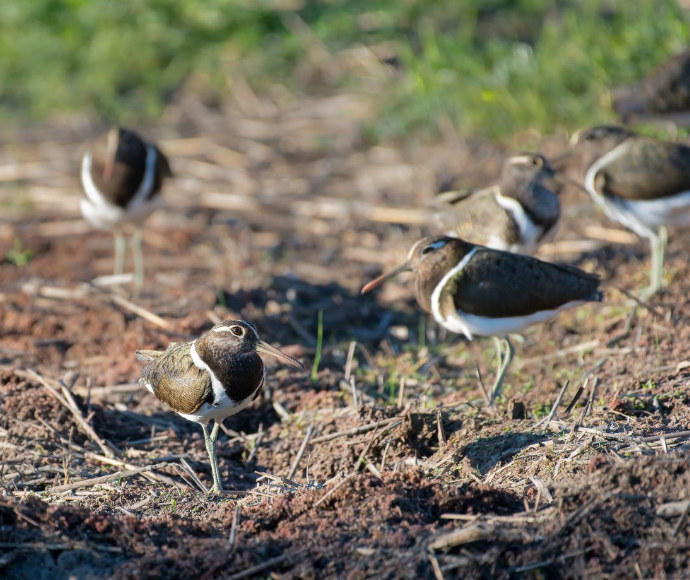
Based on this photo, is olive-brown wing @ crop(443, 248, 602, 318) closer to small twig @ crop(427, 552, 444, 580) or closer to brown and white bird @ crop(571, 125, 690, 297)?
brown and white bird @ crop(571, 125, 690, 297)

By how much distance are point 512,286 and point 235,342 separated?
1.62 meters

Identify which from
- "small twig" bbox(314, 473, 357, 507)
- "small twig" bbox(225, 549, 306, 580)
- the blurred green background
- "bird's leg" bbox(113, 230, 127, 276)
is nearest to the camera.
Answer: "small twig" bbox(225, 549, 306, 580)

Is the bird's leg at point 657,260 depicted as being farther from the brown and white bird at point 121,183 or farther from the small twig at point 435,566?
the brown and white bird at point 121,183

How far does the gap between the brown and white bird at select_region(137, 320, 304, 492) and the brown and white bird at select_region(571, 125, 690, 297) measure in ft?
9.72

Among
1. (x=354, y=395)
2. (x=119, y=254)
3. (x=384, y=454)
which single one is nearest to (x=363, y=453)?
(x=384, y=454)

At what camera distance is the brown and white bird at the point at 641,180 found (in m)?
6.64

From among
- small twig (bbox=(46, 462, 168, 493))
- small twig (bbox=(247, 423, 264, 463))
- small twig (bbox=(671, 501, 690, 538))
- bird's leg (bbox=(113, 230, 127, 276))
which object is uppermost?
small twig (bbox=(671, 501, 690, 538))

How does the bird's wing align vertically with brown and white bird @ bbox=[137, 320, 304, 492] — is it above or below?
below

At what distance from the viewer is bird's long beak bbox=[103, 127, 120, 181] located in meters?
8.11

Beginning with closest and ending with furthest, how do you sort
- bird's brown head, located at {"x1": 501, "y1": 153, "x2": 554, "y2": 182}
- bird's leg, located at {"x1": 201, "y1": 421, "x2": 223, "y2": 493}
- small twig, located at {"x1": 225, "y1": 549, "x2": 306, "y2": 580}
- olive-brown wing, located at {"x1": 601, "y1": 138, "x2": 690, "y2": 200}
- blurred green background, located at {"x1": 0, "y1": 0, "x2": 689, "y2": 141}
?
small twig, located at {"x1": 225, "y1": 549, "x2": 306, "y2": 580}
bird's leg, located at {"x1": 201, "y1": 421, "x2": 223, "y2": 493}
olive-brown wing, located at {"x1": 601, "y1": 138, "x2": 690, "y2": 200}
bird's brown head, located at {"x1": 501, "y1": 153, "x2": 554, "y2": 182}
blurred green background, located at {"x1": 0, "y1": 0, "x2": 689, "y2": 141}

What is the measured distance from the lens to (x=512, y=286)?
555 cm

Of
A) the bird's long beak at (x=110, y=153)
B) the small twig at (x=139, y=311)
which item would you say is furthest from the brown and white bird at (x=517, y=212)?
the bird's long beak at (x=110, y=153)

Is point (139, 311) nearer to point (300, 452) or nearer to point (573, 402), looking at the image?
point (300, 452)

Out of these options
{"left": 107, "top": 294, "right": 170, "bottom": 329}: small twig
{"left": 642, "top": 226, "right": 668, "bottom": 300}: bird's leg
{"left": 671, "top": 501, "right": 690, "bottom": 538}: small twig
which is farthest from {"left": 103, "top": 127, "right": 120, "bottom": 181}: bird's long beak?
{"left": 671, "top": 501, "right": 690, "bottom": 538}: small twig
